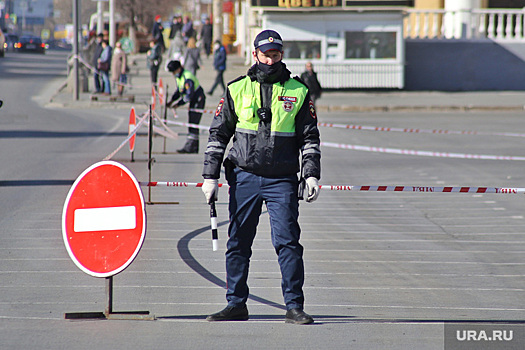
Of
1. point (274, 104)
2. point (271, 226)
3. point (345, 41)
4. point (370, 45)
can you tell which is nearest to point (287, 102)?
point (274, 104)

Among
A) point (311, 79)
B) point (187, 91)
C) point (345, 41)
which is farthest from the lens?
point (345, 41)

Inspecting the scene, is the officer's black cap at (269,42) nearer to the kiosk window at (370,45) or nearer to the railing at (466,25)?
the kiosk window at (370,45)

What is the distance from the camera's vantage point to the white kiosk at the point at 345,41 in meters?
31.5

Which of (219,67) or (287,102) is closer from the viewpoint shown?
(287,102)

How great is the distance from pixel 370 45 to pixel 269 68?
2695cm

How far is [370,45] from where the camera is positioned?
32031mm

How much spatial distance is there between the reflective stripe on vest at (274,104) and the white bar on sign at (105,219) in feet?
3.01

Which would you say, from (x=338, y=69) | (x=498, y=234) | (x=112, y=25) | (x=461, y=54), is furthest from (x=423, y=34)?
(x=498, y=234)

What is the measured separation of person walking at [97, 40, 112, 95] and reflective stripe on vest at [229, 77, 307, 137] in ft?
75.3

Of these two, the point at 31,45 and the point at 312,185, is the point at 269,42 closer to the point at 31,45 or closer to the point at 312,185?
the point at 312,185

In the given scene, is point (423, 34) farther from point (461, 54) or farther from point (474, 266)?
point (474, 266)

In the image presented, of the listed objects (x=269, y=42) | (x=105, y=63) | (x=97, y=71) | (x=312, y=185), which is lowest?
(x=312, y=185)

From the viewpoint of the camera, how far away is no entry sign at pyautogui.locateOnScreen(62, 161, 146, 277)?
5.75 metres

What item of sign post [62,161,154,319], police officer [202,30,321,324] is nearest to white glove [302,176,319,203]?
police officer [202,30,321,324]
